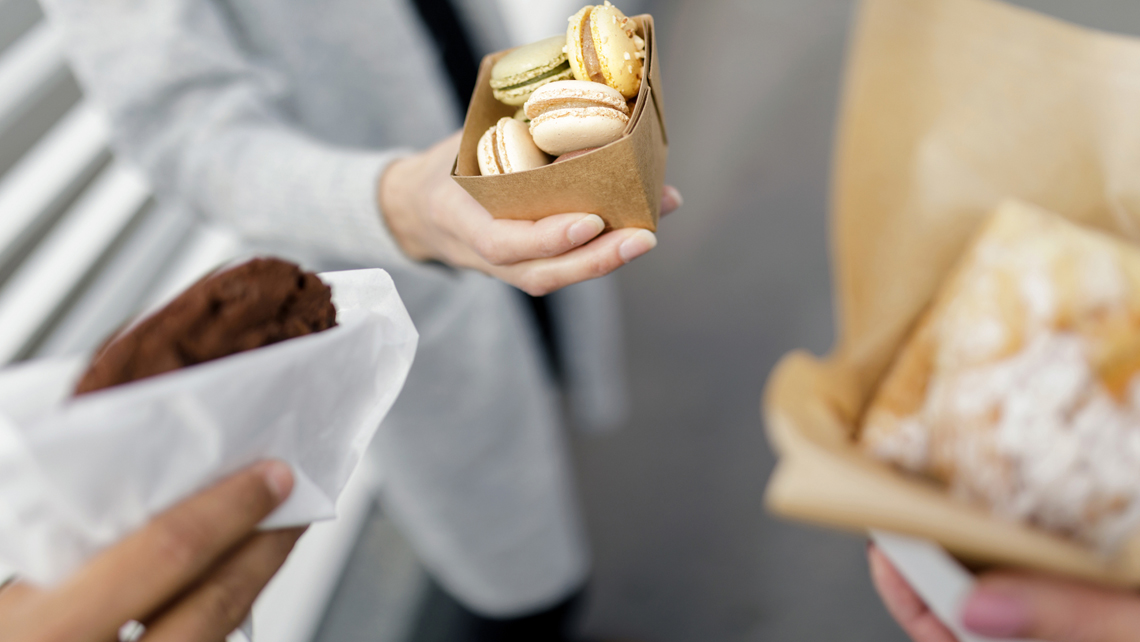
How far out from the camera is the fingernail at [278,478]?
34 cm

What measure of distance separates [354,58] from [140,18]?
9.6 inches

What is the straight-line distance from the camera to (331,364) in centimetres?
37

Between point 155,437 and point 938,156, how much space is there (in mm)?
890

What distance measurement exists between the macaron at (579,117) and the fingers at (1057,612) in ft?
1.61

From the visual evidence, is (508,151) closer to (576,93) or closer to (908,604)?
(576,93)

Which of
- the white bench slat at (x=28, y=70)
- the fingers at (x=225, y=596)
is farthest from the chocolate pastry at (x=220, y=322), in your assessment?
the white bench slat at (x=28, y=70)

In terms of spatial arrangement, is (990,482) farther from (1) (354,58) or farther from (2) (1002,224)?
(1) (354,58)

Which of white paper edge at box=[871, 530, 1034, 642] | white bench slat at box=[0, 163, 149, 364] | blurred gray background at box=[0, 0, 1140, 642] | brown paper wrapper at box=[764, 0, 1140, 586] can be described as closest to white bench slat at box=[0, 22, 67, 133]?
blurred gray background at box=[0, 0, 1140, 642]

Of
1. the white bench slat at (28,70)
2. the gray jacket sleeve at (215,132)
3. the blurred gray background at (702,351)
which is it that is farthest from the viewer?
the blurred gray background at (702,351)

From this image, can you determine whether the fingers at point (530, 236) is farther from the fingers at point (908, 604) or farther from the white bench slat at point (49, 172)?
the white bench slat at point (49, 172)

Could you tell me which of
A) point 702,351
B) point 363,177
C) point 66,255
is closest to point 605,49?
point 363,177

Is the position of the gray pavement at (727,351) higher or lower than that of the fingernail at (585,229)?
lower

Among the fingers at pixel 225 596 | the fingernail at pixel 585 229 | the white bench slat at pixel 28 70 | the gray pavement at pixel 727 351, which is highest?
the white bench slat at pixel 28 70

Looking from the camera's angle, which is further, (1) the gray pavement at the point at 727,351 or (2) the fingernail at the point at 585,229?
(1) the gray pavement at the point at 727,351
